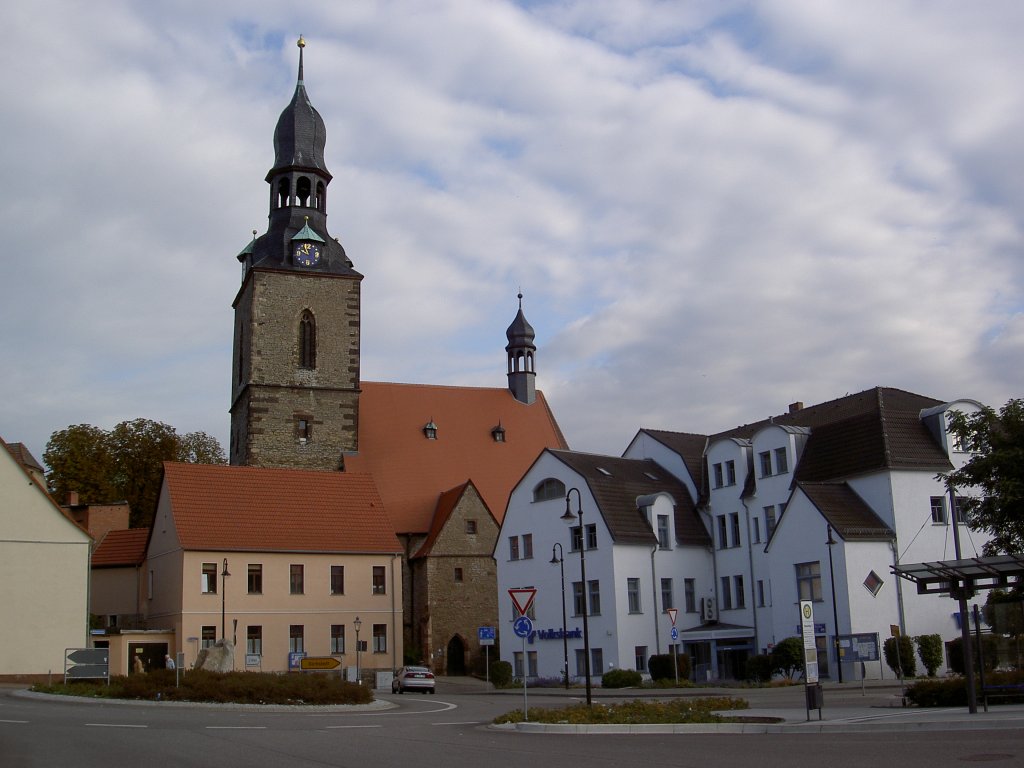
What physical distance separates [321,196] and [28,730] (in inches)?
1722

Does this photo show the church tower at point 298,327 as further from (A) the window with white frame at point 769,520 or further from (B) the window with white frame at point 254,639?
(A) the window with white frame at point 769,520

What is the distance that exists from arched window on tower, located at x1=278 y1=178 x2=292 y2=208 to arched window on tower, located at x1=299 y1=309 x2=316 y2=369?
586cm

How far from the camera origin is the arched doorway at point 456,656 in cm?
5591

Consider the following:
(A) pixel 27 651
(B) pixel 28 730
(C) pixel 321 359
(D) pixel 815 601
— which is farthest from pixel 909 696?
(C) pixel 321 359

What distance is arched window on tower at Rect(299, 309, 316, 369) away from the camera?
58.0 metres

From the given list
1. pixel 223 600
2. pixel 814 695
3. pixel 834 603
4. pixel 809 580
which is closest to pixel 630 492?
pixel 809 580

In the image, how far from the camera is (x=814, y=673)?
20.2 metres

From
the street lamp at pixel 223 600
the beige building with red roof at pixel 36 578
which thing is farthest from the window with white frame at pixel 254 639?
the beige building with red roof at pixel 36 578

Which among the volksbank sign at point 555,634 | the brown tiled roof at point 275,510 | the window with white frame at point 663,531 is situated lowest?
the volksbank sign at point 555,634

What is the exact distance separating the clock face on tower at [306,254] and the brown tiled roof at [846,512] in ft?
95.4

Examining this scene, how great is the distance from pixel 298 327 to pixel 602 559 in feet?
71.0

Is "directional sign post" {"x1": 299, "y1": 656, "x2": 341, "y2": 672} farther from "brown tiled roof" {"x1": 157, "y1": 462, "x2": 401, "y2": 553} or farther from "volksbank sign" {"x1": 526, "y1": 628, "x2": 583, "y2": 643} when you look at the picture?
"brown tiled roof" {"x1": 157, "y1": 462, "x2": 401, "y2": 553}

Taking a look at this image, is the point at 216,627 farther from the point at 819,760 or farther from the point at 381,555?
the point at 819,760

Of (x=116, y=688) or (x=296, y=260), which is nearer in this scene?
(x=116, y=688)
